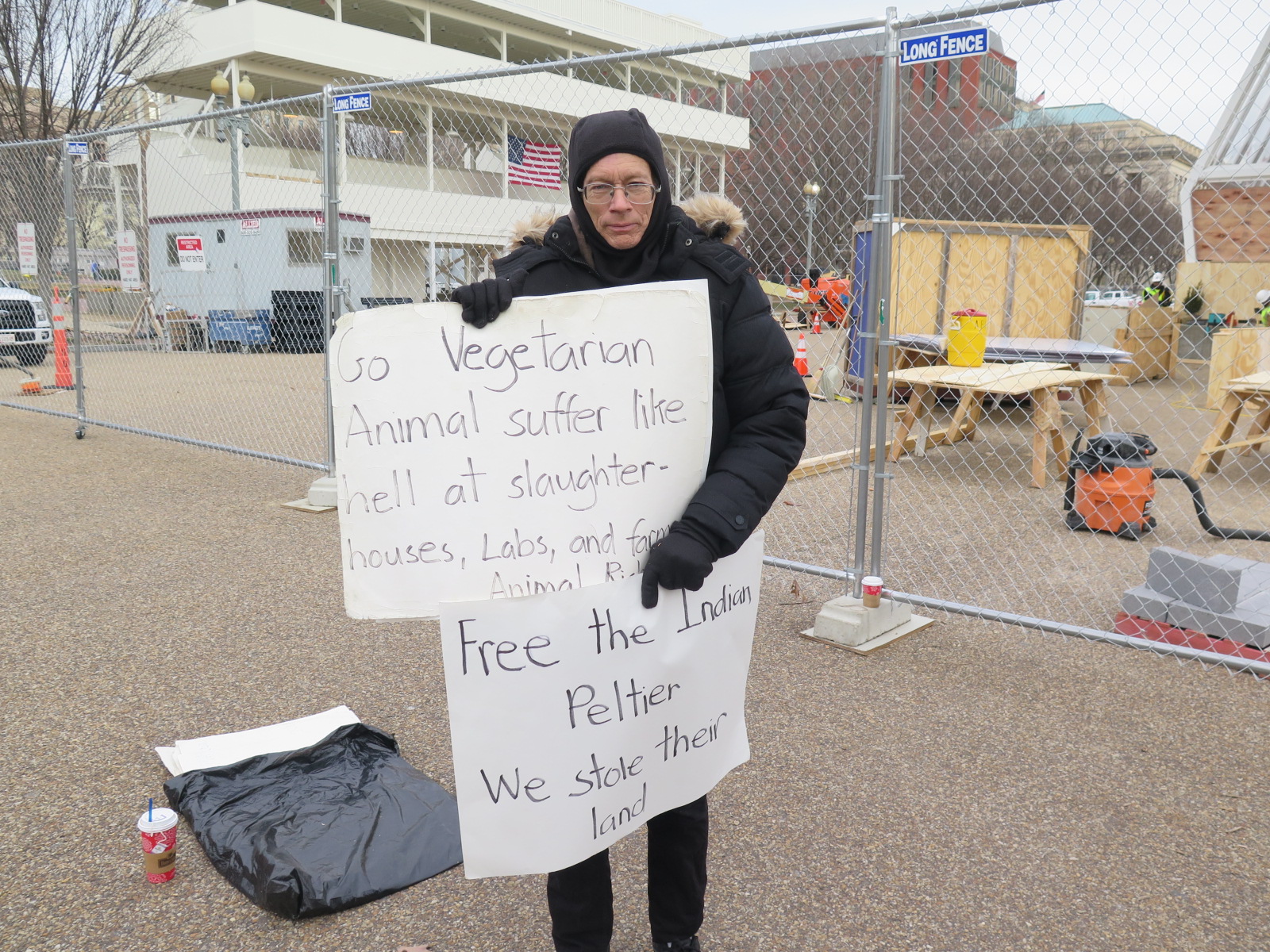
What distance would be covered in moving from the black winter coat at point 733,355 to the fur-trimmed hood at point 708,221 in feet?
0.05

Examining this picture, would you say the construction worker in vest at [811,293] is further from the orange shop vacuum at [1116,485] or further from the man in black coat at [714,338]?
the man in black coat at [714,338]

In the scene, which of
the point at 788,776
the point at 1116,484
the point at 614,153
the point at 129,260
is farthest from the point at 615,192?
the point at 129,260

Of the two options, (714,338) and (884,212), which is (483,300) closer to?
(714,338)

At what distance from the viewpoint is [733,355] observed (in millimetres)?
2076

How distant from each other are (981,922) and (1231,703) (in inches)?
75.8

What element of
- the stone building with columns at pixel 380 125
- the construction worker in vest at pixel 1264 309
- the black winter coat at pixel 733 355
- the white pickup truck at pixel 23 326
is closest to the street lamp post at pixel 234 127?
the stone building with columns at pixel 380 125

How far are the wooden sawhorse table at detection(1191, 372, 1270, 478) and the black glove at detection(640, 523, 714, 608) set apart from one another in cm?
701

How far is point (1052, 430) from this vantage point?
7797 millimetres

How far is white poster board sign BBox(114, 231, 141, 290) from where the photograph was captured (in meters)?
8.63

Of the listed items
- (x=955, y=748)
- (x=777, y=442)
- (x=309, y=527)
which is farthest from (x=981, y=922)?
(x=309, y=527)

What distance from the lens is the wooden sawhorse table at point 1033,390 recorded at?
296 inches

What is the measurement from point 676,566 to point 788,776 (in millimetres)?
1568

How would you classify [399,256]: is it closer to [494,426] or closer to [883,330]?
[883,330]

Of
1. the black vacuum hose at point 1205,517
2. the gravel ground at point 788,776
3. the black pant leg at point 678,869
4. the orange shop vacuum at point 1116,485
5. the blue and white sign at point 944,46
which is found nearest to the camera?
the black pant leg at point 678,869
